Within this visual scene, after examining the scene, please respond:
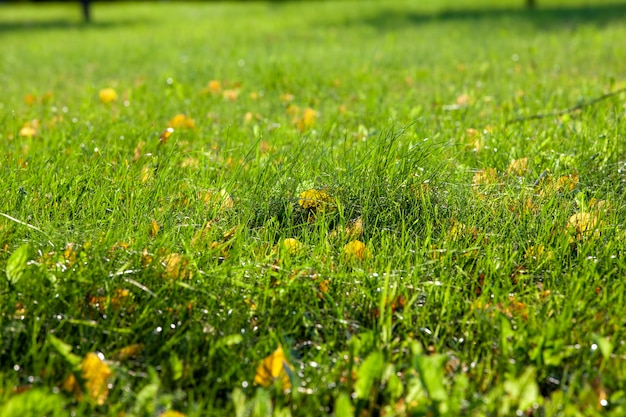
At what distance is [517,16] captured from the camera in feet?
40.9

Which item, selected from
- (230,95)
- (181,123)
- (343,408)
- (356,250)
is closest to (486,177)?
(356,250)

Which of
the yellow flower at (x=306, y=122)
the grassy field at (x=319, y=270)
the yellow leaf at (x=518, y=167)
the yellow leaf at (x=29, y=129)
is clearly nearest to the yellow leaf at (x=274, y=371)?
the grassy field at (x=319, y=270)

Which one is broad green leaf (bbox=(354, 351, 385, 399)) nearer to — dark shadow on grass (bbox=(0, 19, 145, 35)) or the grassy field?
the grassy field

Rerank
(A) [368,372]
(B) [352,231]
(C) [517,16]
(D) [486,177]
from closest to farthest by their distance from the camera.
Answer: (A) [368,372] → (B) [352,231] → (D) [486,177] → (C) [517,16]

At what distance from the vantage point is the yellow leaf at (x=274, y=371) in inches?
64.2

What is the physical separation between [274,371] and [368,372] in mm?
232

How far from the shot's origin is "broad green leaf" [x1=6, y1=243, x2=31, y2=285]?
1.81 meters

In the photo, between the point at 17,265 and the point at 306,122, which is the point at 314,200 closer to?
the point at 17,265

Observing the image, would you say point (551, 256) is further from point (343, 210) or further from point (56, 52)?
point (56, 52)

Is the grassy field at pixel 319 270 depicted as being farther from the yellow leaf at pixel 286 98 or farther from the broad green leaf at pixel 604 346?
the yellow leaf at pixel 286 98

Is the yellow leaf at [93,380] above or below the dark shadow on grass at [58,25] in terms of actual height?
below

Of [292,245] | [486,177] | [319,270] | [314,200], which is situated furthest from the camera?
[486,177]

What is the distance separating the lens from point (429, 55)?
725 centimetres

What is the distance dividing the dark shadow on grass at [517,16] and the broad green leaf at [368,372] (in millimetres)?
9613
